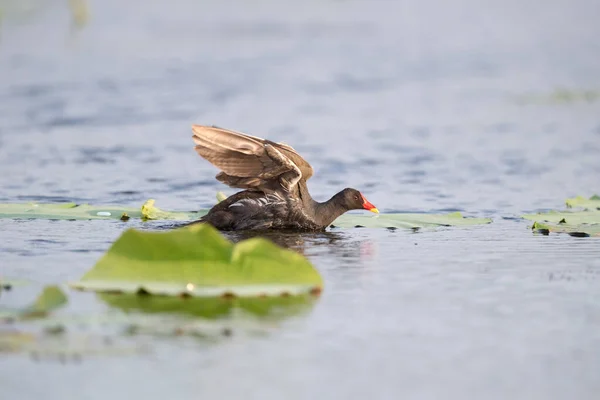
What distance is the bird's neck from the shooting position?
37.4 feet

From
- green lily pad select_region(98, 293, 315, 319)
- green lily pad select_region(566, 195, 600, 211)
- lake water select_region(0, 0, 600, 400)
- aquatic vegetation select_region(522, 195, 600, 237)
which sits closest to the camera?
lake water select_region(0, 0, 600, 400)

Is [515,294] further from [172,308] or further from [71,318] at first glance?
[71,318]

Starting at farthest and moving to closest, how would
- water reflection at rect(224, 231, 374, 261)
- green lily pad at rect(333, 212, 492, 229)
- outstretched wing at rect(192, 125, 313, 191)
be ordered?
green lily pad at rect(333, 212, 492, 229), outstretched wing at rect(192, 125, 313, 191), water reflection at rect(224, 231, 374, 261)

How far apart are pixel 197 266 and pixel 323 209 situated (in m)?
3.80

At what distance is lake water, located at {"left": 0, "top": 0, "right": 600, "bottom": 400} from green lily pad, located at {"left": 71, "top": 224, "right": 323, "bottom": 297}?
0.77 feet

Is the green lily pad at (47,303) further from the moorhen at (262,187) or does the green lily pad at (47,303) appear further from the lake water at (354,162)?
the moorhen at (262,187)

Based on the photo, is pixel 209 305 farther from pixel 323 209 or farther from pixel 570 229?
pixel 570 229

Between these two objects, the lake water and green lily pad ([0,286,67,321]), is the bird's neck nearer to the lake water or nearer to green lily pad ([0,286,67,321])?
the lake water

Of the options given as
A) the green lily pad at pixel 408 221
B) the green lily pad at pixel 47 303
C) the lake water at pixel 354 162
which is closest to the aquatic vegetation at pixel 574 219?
the lake water at pixel 354 162

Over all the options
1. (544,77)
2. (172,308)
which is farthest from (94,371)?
(544,77)

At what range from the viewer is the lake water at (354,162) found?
6.53 m

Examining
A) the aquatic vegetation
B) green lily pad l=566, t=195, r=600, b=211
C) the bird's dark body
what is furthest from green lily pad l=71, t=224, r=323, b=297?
green lily pad l=566, t=195, r=600, b=211

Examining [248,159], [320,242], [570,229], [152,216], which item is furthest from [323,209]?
[570,229]

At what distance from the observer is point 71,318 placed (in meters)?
7.00
